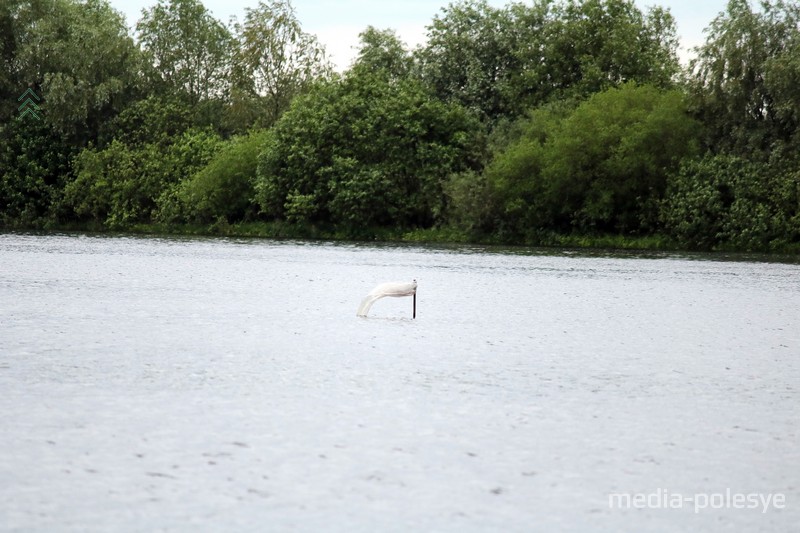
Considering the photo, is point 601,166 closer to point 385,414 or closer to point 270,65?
point 270,65

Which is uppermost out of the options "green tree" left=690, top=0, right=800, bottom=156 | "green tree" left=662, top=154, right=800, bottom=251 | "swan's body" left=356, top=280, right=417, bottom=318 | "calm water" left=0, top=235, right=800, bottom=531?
"green tree" left=690, top=0, right=800, bottom=156

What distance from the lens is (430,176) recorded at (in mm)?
79438

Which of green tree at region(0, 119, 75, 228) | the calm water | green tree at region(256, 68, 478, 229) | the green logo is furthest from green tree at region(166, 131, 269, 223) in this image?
the calm water

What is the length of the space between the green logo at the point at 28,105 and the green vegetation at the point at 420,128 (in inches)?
36.6

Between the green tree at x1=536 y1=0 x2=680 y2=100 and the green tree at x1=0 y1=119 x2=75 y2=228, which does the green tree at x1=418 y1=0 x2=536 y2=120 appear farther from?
the green tree at x1=0 y1=119 x2=75 y2=228

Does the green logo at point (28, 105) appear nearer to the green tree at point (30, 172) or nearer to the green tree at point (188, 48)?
the green tree at point (30, 172)

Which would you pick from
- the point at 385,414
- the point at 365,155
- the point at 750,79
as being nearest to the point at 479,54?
the point at 365,155

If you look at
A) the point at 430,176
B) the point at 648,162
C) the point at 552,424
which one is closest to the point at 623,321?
the point at 552,424

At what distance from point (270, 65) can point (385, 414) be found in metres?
85.6

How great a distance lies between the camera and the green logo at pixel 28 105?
3698 inches

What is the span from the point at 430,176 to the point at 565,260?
27.8 meters

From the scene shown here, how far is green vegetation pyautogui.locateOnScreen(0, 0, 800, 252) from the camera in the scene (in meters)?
68.6

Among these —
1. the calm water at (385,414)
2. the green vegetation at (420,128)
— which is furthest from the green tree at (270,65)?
the calm water at (385,414)

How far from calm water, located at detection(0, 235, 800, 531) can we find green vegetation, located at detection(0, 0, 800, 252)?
43.7 meters
